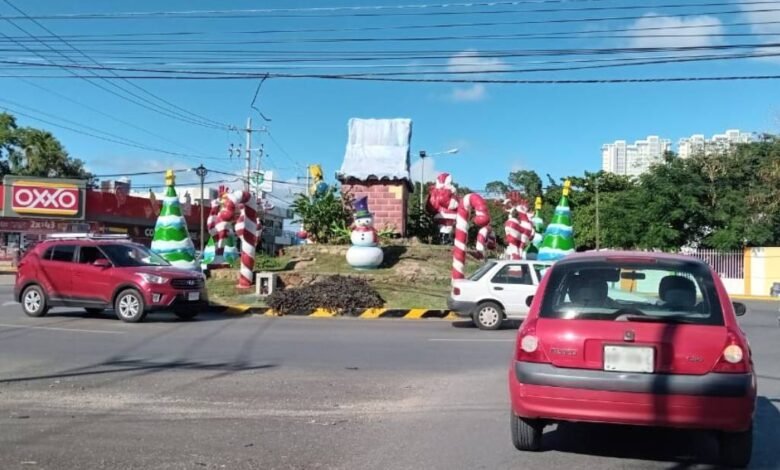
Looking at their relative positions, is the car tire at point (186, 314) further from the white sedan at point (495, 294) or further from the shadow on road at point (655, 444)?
the shadow on road at point (655, 444)

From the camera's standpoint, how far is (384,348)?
40.5ft

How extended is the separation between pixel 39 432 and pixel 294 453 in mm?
2245

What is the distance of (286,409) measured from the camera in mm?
7500

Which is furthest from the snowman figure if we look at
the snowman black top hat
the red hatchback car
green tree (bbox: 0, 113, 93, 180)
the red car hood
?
green tree (bbox: 0, 113, 93, 180)

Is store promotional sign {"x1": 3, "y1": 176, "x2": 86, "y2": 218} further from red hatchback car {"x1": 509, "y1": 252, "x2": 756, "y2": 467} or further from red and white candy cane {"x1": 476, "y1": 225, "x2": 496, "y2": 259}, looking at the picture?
red hatchback car {"x1": 509, "y1": 252, "x2": 756, "y2": 467}

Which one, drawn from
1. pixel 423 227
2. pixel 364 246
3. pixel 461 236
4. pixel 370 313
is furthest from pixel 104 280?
pixel 423 227

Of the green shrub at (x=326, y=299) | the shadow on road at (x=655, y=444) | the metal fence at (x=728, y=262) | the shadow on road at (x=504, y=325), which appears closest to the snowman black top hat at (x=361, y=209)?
the green shrub at (x=326, y=299)

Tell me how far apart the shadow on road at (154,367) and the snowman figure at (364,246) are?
37.7 feet

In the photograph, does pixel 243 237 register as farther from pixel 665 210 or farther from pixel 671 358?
pixel 665 210

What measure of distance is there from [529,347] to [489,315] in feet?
33.5

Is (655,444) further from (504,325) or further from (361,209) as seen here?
(361,209)

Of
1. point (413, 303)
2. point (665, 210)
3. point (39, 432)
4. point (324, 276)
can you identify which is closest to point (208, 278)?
point (324, 276)

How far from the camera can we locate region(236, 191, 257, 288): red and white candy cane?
2111 cm

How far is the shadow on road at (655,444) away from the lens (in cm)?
595
